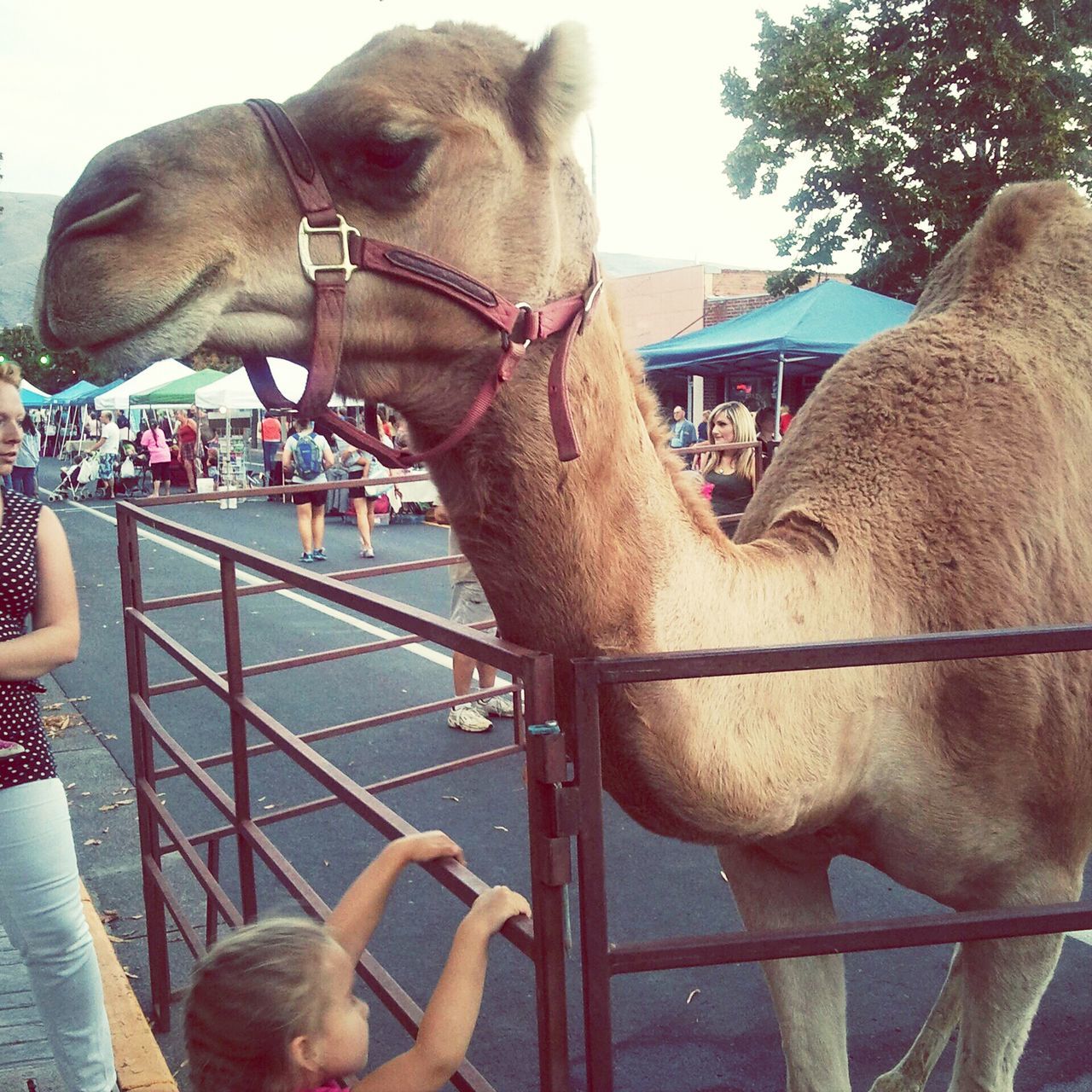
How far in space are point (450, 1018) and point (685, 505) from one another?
3.79ft

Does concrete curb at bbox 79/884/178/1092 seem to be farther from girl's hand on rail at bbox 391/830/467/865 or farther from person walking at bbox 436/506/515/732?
person walking at bbox 436/506/515/732

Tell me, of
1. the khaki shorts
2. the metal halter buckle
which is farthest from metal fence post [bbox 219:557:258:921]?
the khaki shorts

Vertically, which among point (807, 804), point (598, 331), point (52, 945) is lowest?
point (52, 945)

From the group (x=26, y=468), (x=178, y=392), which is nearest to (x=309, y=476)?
(x=26, y=468)

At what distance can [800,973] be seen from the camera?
2.58 m

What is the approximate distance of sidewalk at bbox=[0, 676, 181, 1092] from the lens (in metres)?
3.30

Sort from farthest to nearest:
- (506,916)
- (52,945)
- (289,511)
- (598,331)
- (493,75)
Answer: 1. (289,511)
2. (52,945)
3. (598,331)
4. (493,75)
5. (506,916)

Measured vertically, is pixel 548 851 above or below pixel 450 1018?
above

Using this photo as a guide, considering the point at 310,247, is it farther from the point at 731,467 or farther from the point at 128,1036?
the point at 731,467

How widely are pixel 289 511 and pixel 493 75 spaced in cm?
1899

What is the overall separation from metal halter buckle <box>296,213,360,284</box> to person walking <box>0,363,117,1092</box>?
1.28 m

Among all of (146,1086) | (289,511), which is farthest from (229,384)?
(146,1086)

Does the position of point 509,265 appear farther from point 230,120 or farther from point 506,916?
point 506,916

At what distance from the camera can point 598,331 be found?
2.15 metres
